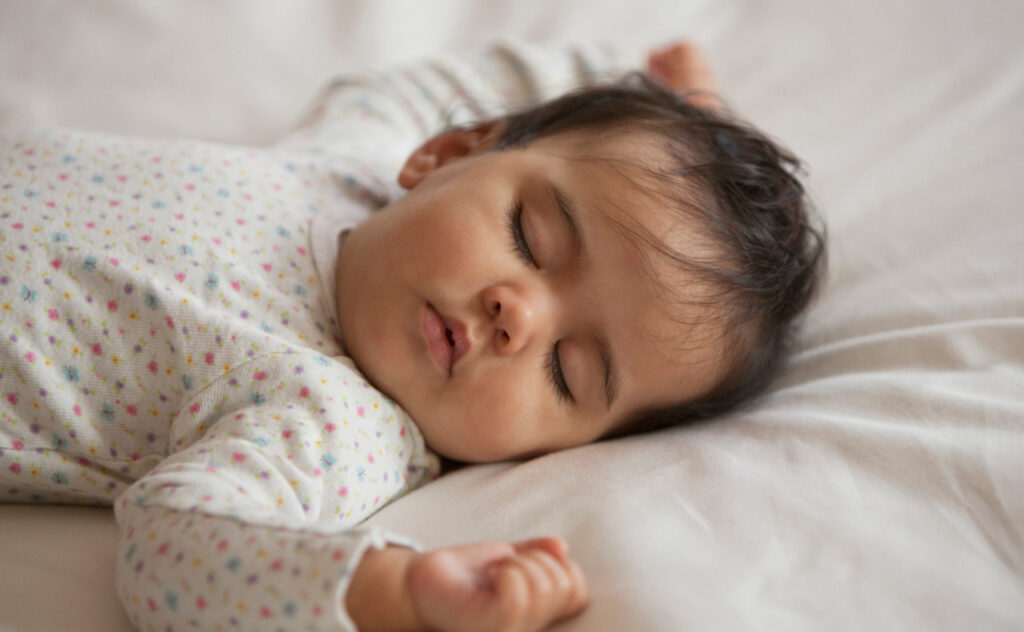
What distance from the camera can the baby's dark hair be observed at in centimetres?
103

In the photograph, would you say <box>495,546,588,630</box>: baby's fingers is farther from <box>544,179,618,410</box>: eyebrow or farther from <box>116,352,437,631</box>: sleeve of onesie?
<box>544,179,618,410</box>: eyebrow

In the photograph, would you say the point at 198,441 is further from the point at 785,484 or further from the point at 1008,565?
the point at 1008,565

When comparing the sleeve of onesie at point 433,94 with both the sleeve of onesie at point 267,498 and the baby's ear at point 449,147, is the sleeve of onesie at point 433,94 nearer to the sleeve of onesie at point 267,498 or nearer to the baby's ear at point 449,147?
the baby's ear at point 449,147

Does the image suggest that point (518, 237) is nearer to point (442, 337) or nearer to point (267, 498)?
point (442, 337)

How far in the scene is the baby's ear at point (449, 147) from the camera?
1246 millimetres

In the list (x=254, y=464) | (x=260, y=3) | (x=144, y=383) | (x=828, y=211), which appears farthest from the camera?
(x=260, y=3)

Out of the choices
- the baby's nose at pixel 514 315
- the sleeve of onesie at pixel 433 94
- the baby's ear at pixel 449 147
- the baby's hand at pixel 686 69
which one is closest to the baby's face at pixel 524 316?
the baby's nose at pixel 514 315

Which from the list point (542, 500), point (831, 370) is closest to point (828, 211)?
point (831, 370)

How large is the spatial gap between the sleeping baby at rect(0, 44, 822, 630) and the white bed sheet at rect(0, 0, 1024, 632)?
0.07 metres

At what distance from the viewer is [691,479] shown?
857 millimetres

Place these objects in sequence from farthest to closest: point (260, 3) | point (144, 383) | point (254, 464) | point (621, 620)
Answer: point (260, 3), point (144, 383), point (254, 464), point (621, 620)

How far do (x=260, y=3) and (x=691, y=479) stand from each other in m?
1.21

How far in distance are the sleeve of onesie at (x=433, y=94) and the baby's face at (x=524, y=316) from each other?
1.29ft

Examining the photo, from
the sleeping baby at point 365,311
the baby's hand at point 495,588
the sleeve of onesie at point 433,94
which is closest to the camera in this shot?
the baby's hand at point 495,588
